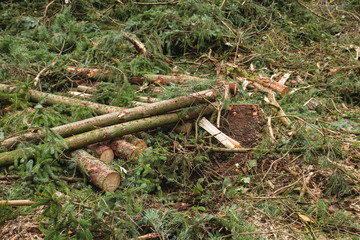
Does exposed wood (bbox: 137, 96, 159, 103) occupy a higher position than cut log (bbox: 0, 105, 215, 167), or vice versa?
cut log (bbox: 0, 105, 215, 167)

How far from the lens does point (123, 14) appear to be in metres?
7.64

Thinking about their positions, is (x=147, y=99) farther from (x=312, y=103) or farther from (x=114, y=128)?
(x=312, y=103)

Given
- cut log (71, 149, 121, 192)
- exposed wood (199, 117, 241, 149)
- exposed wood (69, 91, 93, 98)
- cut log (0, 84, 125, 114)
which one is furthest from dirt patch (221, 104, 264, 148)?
exposed wood (69, 91, 93, 98)

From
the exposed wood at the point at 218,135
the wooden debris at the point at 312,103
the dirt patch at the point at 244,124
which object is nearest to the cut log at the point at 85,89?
the exposed wood at the point at 218,135

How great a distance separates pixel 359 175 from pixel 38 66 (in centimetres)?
526

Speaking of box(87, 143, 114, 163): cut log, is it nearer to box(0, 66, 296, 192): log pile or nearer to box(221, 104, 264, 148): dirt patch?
box(0, 66, 296, 192): log pile

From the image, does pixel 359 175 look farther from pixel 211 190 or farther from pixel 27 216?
pixel 27 216

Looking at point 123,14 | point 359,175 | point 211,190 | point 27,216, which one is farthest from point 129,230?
point 123,14

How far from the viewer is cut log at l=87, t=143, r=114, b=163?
3.94 meters

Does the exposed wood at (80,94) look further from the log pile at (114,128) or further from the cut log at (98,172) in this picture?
the cut log at (98,172)

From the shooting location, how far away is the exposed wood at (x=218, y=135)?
14.0 feet

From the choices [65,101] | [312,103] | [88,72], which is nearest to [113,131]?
[65,101]

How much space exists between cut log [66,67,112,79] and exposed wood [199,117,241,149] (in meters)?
2.07

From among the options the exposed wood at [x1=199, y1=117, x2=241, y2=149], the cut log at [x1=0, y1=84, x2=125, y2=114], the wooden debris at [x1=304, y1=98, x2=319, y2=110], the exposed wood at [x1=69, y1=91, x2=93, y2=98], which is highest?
the cut log at [x1=0, y1=84, x2=125, y2=114]
